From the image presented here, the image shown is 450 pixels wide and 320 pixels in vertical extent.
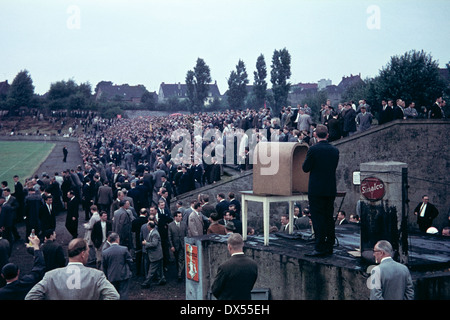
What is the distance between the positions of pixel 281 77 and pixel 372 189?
6873 cm

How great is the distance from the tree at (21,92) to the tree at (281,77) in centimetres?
5185

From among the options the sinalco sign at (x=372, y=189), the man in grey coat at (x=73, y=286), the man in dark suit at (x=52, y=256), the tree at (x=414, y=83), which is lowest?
the man in dark suit at (x=52, y=256)

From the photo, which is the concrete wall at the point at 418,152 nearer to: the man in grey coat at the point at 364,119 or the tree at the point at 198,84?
the man in grey coat at the point at 364,119

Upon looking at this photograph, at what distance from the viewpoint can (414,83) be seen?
25.2m

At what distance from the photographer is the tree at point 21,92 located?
89619 millimetres

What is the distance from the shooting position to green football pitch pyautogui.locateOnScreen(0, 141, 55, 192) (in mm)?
37644

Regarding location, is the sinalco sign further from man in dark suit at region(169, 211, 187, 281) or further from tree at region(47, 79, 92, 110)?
tree at region(47, 79, 92, 110)

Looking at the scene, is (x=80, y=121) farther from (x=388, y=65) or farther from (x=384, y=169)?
(x=384, y=169)

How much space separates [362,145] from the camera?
16.0m

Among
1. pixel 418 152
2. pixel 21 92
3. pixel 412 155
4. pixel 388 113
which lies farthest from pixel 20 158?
pixel 21 92

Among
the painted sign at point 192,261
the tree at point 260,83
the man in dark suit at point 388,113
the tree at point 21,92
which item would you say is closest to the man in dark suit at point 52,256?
the painted sign at point 192,261

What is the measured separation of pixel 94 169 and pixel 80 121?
208 feet

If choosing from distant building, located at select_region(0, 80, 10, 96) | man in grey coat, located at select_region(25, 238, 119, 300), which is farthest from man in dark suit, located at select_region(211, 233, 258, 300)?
distant building, located at select_region(0, 80, 10, 96)
